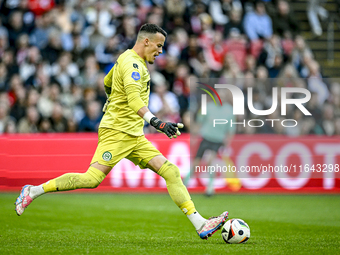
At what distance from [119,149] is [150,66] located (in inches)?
348

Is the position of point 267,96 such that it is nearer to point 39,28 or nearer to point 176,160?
point 176,160

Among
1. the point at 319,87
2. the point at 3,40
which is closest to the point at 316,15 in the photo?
the point at 319,87

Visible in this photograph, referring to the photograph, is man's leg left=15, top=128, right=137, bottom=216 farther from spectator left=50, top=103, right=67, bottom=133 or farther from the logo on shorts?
spectator left=50, top=103, right=67, bottom=133

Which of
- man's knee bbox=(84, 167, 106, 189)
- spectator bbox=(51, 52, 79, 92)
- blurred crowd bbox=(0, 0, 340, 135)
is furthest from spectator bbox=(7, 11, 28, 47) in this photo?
man's knee bbox=(84, 167, 106, 189)

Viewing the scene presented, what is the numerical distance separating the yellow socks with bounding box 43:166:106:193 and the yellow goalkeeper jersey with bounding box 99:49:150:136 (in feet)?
1.94

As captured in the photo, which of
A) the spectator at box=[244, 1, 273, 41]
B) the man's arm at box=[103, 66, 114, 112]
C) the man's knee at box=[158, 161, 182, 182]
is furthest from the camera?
the spectator at box=[244, 1, 273, 41]

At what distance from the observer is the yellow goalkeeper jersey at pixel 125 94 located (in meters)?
6.09

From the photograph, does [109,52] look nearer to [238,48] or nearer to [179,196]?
[238,48]

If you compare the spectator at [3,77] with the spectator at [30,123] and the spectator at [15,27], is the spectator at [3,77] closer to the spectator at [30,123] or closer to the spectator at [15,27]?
the spectator at [15,27]

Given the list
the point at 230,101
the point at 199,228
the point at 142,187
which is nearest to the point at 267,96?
the point at 230,101

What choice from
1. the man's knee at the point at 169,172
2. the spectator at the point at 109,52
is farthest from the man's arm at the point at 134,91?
the spectator at the point at 109,52

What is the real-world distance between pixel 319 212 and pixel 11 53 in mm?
9203

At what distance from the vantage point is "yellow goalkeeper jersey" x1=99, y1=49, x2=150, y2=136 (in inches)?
240

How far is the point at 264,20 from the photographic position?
54.5 ft
